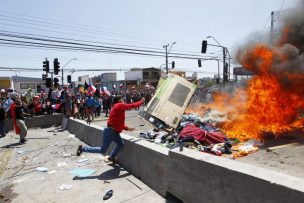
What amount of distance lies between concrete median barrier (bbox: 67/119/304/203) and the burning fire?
15.5 feet

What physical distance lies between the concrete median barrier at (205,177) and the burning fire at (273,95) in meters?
4.72

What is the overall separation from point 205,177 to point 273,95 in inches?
286

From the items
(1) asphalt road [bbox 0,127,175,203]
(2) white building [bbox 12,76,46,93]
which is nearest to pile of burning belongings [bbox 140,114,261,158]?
(1) asphalt road [bbox 0,127,175,203]

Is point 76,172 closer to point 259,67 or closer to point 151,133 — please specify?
point 151,133

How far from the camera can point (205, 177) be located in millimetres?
4020

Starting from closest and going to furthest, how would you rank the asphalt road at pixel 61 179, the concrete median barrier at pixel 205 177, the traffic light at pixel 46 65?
the concrete median barrier at pixel 205 177
the asphalt road at pixel 61 179
the traffic light at pixel 46 65

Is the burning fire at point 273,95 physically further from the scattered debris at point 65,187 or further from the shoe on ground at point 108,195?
the scattered debris at point 65,187

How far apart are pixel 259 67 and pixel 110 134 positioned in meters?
6.90

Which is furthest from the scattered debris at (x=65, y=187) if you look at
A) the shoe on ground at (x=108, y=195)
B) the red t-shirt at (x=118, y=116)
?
the red t-shirt at (x=118, y=116)

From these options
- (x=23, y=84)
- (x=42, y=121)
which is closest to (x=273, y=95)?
(x=42, y=121)

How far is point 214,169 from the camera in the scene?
3.86 meters

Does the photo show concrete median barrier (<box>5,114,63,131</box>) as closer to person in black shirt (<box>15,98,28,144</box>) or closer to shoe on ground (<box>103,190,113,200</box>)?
person in black shirt (<box>15,98,28,144</box>)

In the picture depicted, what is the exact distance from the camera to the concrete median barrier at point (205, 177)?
10.1ft

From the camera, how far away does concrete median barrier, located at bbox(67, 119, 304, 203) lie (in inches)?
121
